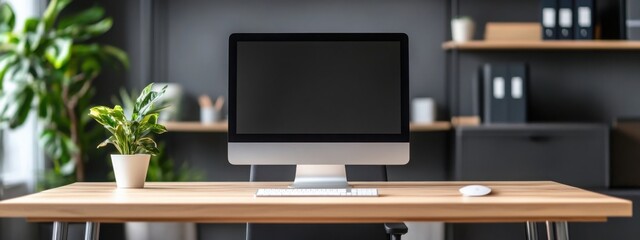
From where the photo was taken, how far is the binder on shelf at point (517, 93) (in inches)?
153

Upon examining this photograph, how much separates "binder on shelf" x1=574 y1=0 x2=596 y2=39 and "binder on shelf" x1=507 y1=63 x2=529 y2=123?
0.34 m

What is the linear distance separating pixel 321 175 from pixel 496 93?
6.00 feet

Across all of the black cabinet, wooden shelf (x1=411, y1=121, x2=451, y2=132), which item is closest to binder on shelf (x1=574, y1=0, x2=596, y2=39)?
the black cabinet

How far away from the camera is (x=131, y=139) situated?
7.42 feet

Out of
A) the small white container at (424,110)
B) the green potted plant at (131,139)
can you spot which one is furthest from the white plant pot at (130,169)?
the small white container at (424,110)

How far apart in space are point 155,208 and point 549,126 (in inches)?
97.7

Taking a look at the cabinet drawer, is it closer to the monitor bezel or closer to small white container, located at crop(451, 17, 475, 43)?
small white container, located at crop(451, 17, 475, 43)

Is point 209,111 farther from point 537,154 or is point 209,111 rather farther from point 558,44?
point 558,44

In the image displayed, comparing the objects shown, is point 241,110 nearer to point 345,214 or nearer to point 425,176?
point 345,214

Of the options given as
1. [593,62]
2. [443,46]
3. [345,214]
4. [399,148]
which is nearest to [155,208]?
[345,214]

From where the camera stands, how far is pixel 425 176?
4289mm

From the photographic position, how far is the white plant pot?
2229mm

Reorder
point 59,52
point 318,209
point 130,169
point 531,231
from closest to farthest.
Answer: point 318,209 → point 130,169 → point 531,231 → point 59,52

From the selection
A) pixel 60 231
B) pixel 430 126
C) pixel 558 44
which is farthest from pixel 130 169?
pixel 558 44
